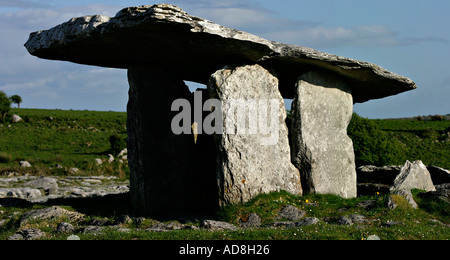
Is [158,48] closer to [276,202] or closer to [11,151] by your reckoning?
[276,202]

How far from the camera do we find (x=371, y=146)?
21.3 m

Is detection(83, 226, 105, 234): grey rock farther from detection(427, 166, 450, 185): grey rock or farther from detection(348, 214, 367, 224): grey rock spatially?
detection(427, 166, 450, 185): grey rock

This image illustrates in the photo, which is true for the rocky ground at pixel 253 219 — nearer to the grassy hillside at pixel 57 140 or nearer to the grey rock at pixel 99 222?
the grey rock at pixel 99 222

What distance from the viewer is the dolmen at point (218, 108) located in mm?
13719

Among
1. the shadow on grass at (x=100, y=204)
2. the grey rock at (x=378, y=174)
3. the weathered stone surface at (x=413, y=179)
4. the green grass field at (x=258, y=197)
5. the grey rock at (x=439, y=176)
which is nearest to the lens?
the green grass field at (x=258, y=197)

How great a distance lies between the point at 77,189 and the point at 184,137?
26.0 ft

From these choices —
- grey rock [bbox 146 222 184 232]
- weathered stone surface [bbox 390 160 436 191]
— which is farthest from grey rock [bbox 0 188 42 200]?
weathered stone surface [bbox 390 160 436 191]

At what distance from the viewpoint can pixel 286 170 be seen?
14.8m

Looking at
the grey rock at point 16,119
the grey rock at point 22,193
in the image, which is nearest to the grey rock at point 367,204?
the grey rock at point 22,193

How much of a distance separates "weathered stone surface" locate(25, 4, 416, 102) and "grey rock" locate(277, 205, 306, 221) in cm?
407

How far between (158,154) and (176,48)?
318cm

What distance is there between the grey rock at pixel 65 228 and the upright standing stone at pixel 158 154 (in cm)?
282

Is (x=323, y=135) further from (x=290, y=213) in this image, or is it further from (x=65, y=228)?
(x=65, y=228)

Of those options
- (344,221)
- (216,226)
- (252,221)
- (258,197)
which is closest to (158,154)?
(258,197)
